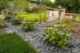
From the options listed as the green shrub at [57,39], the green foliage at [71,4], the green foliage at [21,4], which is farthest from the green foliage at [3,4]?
the green shrub at [57,39]

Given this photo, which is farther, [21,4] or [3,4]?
[21,4]

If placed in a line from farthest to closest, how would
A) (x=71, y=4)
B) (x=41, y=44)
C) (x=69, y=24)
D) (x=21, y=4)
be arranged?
(x=71, y=4) < (x=21, y=4) < (x=69, y=24) < (x=41, y=44)

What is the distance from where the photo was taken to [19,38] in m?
5.35

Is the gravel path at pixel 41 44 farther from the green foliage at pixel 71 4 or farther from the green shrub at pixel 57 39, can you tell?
the green foliage at pixel 71 4

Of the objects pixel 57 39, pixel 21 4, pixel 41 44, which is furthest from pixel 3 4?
pixel 57 39

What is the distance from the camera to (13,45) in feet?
15.4

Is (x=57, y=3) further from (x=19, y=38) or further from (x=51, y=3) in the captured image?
(x=19, y=38)

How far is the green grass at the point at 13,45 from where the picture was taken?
432cm

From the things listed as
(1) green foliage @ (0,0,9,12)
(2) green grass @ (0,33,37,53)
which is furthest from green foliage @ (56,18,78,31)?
(1) green foliage @ (0,0,9,12)

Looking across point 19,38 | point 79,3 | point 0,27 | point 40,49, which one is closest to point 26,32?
point 19,38

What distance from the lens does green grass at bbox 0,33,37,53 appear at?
14.2 feet

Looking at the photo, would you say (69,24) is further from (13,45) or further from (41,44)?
(13,45)

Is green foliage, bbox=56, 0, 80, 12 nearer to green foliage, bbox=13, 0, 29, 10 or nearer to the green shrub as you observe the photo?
green foliage, bbox=13, 0, 29, 10

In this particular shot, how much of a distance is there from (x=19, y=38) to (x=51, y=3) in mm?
8029
